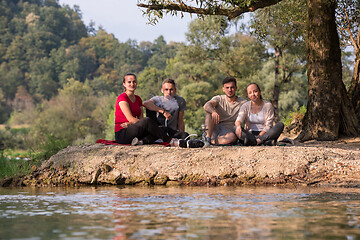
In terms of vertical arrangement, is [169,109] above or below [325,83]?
below

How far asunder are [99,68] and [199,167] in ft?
367

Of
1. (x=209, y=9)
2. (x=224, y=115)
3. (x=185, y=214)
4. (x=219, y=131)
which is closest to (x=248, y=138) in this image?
(x=219, y=131)

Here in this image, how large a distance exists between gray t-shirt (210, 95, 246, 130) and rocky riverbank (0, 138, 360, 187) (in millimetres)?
1501

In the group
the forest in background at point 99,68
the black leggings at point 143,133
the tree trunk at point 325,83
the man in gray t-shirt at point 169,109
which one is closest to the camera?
the black leggings at point 143,133

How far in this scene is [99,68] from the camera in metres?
119

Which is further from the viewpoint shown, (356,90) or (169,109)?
(356,90)

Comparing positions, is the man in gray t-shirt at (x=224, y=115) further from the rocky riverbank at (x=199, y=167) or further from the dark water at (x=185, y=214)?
the dark water at (x=185, y=214)

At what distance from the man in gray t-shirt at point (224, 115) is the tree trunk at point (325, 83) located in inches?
137

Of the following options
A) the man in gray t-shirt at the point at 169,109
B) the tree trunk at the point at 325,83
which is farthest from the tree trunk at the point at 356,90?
the man in gray t-shirt at the point at 169,109

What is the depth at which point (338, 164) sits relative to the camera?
8859mm

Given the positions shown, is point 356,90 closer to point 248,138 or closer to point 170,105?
point 248,138

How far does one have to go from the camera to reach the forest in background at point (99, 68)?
41.9m

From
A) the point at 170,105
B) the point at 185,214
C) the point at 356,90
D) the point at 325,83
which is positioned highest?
the point at 325,83

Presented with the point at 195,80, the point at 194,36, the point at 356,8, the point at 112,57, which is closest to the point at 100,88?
the point at 112,57
